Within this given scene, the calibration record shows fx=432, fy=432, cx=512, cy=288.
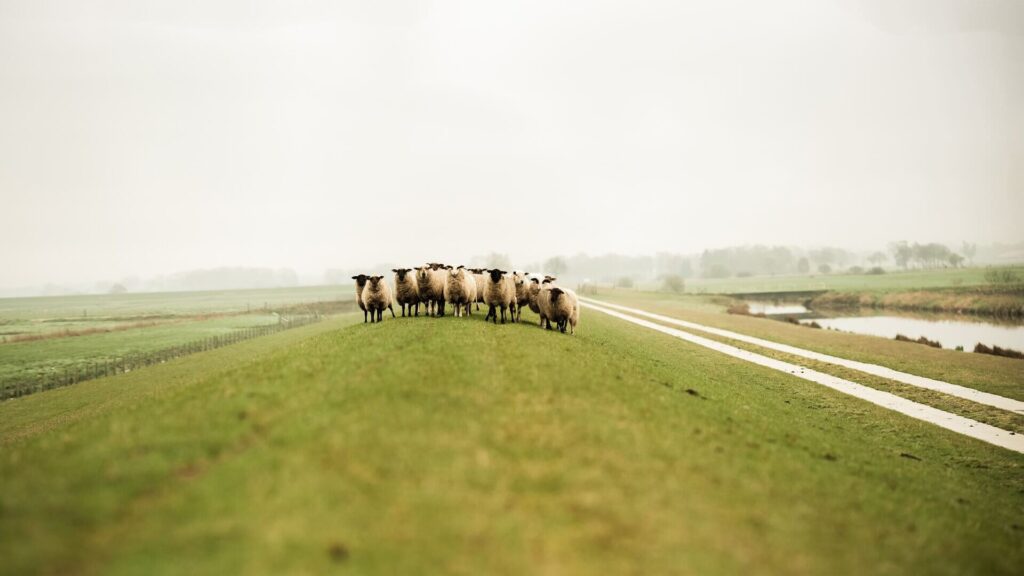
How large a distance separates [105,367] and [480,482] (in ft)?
129

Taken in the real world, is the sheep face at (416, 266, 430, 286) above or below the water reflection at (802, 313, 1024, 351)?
above

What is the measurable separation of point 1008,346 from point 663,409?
Result: 4688cm

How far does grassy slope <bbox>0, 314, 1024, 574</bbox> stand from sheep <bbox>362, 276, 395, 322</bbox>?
9.24 m

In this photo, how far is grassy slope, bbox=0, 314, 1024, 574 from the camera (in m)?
4.99

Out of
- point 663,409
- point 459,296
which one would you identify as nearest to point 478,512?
point 663,409

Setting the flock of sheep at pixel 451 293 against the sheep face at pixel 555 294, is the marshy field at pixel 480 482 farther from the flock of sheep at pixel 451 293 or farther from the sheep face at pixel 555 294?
the sheep face at pixel 555 294

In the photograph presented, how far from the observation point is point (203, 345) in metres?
41.1

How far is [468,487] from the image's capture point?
6.00 meters

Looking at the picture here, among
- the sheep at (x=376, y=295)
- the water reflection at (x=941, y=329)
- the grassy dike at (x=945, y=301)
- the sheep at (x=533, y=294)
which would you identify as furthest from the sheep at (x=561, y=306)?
the grassy dike at (x=945, y=301)

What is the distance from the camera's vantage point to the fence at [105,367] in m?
27.3

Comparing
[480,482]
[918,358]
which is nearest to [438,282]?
[480,482]

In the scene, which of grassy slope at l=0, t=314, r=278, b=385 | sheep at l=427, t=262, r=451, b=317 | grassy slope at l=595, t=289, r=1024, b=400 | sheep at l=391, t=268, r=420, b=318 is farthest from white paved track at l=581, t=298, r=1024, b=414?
grassy slope at l=0, t=314, r=278, b=385

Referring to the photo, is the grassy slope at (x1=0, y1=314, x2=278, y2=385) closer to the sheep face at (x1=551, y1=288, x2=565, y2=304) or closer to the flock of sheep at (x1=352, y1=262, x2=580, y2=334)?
the flock of sheep at (x1=352, y1=262, x2=580, y2=334)

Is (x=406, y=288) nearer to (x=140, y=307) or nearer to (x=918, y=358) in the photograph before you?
(x=918, y=358)
